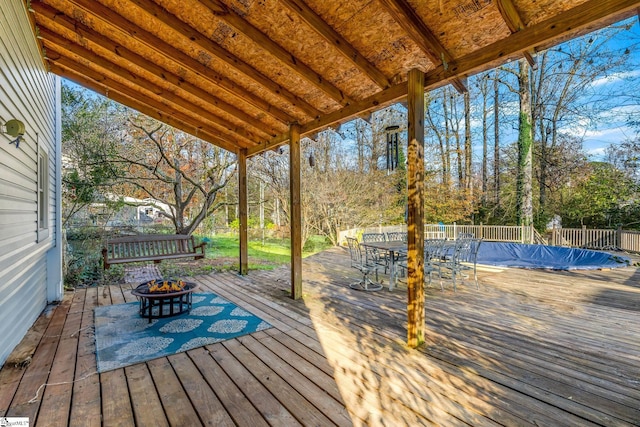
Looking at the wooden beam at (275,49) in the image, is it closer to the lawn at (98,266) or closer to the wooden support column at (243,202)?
the wooden support column at (243,202)

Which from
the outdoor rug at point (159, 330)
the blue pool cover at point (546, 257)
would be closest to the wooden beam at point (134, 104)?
the outdoor rug at point (159, 330)

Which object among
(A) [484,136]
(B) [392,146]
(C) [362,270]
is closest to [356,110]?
(B) [392,146]

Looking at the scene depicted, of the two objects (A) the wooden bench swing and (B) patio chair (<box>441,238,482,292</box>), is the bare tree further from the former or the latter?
(B) patio chair (<box>441,238,482,292</box>)

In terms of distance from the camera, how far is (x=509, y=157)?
47.2ft

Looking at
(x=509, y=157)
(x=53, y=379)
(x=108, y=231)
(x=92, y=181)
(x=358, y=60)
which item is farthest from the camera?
(x=509, y=157)

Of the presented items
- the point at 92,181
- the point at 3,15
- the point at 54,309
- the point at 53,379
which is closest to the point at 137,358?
the point at 53,379

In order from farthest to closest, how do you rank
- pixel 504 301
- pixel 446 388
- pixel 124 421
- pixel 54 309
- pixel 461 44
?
pixel 504 301 → pixel 54 309 → pixel 461 44 → pixel 446 388 → pixel 124 421

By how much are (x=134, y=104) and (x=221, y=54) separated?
2.62m

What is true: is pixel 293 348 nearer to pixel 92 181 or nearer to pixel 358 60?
pixel 358 60

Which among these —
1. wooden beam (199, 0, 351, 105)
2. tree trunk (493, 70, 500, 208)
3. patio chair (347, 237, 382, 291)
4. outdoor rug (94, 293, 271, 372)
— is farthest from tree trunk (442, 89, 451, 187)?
outdoor rug (94, 293, 271, 372)

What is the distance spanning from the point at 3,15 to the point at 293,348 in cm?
380

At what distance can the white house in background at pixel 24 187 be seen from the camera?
253 cm

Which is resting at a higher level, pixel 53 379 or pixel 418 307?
pixel 418 307

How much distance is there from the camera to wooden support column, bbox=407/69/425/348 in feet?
9.73
